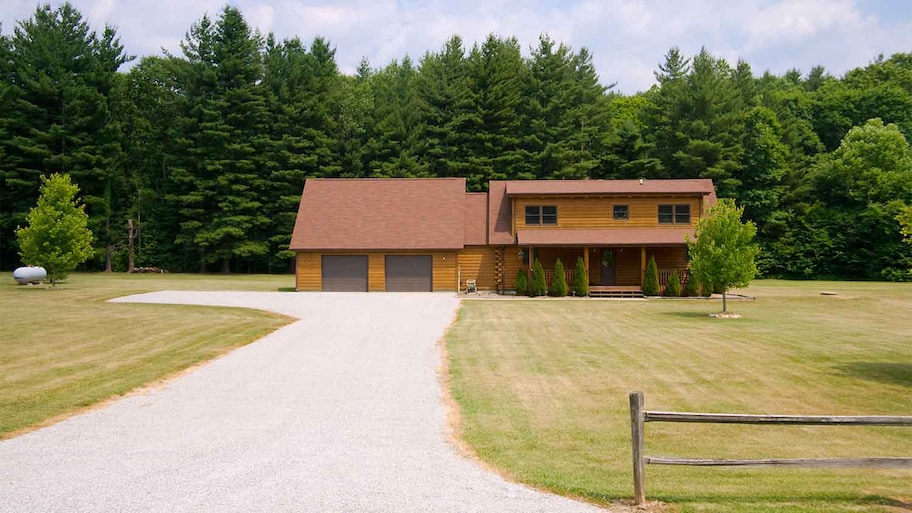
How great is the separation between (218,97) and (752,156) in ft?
137

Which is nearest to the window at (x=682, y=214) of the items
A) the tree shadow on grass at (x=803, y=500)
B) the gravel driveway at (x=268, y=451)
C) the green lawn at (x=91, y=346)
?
the green lawn at (x=91, y=346)

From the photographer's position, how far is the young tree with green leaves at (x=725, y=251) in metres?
24.4

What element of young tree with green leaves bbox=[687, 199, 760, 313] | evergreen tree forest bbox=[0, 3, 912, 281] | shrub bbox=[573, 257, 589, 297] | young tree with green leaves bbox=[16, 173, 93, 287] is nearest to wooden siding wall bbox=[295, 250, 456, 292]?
shrub bbox=[573, 257, 589, 297]

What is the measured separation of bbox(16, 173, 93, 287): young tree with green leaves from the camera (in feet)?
113

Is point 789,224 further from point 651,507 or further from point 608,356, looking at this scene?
point 651,507

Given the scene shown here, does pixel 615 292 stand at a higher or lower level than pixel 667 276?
lower

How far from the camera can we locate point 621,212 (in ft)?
120

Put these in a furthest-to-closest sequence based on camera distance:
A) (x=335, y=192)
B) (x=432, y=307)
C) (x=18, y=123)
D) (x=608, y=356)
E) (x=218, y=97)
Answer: (x=218, y=97), (x=18, y=123), (x=335, y=192), (x=432, y=307), (x=608, y=356)

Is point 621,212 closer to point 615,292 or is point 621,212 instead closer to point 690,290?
point 615,292

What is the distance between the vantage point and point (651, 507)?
6633mm

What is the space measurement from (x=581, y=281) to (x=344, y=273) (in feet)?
40.6

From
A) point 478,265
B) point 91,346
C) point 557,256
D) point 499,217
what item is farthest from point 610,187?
point 91,346

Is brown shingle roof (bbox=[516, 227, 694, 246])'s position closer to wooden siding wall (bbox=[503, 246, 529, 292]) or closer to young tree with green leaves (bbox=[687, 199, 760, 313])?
wooden siding wall (bbox=[503, 246, 529, 292])

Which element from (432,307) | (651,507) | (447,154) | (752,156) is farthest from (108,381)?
(752,156)
